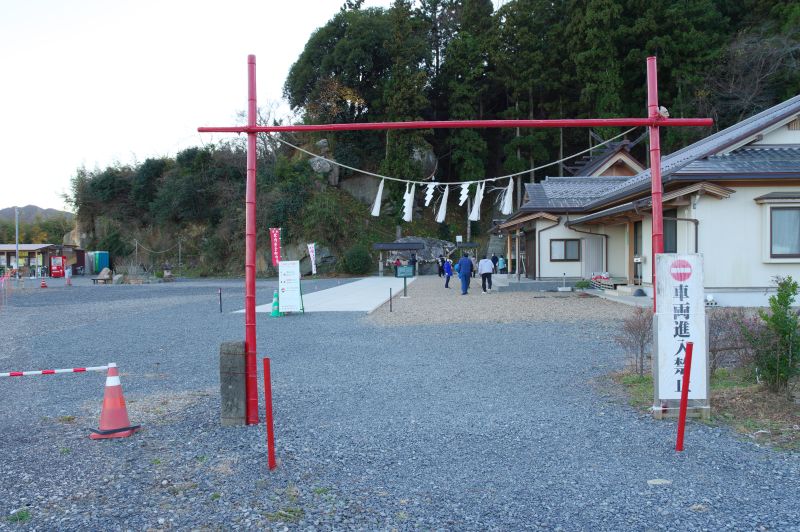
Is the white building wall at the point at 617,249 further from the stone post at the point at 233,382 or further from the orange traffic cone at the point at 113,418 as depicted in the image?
the orange traffic cone at the point at 113,418

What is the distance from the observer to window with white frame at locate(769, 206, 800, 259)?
1469cm

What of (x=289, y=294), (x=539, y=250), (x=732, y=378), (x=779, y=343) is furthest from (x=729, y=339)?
(x=539, y=250)

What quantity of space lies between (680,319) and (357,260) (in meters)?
36.7

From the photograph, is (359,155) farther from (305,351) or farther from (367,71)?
(305,351)

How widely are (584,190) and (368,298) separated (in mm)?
11623

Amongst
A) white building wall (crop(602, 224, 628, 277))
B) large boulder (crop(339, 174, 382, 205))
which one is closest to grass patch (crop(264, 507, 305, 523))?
white building wall (crop(602, 224, 628, 277))

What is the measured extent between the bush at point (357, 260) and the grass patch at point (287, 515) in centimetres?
3802

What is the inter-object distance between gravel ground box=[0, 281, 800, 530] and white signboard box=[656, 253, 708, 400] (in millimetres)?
474

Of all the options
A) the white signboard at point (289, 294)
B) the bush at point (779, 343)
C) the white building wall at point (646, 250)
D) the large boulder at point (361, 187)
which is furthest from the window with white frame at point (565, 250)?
the large boulder at point (361, 187)

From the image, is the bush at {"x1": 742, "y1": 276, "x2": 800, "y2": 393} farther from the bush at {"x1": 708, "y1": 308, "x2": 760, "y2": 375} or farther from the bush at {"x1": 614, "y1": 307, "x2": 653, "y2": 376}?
the bush at {"x1": 614, "y1": 307, "x2": 653, "y2": 376}

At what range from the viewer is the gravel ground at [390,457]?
365 cm

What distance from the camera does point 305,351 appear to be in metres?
10.2

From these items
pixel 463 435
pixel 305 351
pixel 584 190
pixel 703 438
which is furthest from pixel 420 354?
pixel 584 190

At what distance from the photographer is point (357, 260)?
4169 cm
